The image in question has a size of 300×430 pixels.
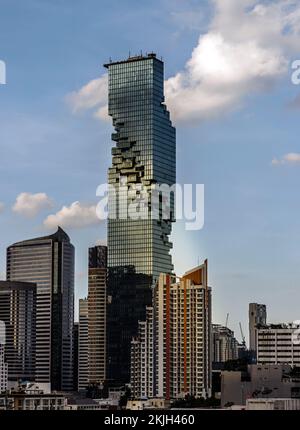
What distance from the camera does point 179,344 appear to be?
38344mm

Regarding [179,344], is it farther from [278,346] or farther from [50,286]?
[50,286]

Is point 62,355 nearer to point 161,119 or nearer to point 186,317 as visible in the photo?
point 161,119

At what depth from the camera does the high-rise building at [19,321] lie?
5650 centimetres

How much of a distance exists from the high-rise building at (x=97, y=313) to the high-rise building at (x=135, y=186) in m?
0.97

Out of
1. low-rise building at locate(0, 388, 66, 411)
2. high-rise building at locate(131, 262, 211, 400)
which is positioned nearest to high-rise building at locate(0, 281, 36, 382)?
high-rise building at locate(131, 262, 211, 400)

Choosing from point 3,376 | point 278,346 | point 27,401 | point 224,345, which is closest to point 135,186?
point 224,345

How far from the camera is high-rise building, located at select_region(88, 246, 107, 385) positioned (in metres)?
51.0

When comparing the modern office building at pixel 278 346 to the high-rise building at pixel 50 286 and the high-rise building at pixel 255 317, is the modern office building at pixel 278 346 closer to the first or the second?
the high-rise building at pixel 255 317

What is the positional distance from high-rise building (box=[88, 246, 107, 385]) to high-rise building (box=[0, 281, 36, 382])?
4.59m

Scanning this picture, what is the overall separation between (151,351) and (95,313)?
14272mm

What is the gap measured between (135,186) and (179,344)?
16.8m

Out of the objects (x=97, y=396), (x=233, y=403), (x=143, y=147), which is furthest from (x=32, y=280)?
(x=233, y=403)

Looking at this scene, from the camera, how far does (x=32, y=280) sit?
194ft

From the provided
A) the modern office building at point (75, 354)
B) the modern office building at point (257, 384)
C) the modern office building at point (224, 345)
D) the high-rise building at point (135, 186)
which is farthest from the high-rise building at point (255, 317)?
the modern office building at point (257, 384)
